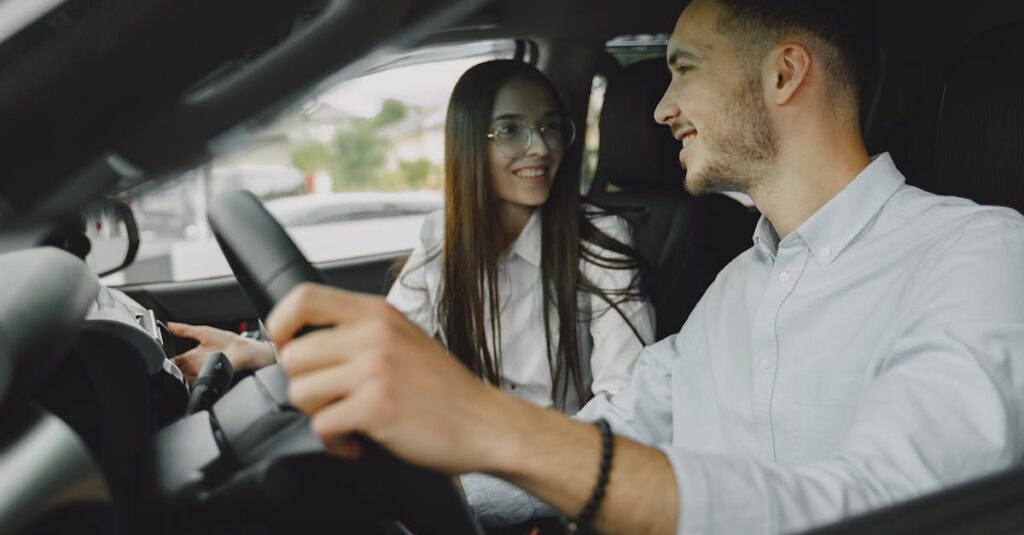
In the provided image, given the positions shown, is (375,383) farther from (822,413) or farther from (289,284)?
(822,413)

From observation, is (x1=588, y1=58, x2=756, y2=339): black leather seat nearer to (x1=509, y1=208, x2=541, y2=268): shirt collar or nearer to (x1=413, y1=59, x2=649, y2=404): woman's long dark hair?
(x1=413, y1=59, x2=649, y2=404): woman's long dark hair

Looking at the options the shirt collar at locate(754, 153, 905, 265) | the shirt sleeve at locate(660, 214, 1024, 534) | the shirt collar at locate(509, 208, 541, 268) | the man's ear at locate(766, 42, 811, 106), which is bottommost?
the shirt collar at locate(509, 208, 541, 268)

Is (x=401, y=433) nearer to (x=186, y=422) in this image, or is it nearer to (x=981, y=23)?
(x=186, y=422)

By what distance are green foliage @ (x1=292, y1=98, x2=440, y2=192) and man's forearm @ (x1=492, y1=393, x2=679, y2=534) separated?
200cm

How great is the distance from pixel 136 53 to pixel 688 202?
69.2 inches

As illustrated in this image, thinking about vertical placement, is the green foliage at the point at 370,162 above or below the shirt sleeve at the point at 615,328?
above

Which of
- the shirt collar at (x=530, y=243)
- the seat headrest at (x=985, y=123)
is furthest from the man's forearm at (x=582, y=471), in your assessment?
the shirt collar at (x=530, y=243)

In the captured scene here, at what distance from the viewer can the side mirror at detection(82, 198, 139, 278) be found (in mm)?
1106

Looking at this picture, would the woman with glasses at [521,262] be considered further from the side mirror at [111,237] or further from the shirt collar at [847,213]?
the shirt collar at [847,213]

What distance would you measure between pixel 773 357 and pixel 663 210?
3.62 feet

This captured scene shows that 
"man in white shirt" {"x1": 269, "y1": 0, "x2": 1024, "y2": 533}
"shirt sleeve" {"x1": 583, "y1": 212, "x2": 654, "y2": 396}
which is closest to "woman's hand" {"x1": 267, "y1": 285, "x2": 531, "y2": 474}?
"man in white shirt" {"x1": 269, "y1": 0, "x2": 1024, "y2": 533}

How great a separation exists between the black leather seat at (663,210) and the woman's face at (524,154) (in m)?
0.23

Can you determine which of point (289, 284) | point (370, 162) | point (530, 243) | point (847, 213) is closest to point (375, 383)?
point (289, 284)

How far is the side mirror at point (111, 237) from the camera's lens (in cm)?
111
